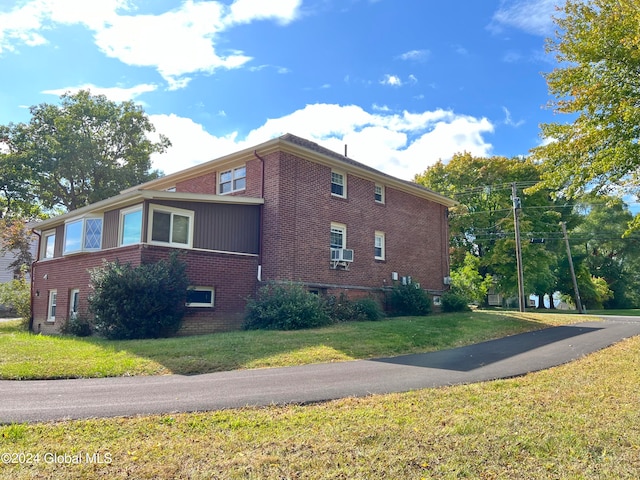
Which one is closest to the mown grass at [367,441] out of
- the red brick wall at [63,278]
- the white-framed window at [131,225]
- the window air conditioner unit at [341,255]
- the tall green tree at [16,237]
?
the red brick wall at [63,278]

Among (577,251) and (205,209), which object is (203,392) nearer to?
(205,209)

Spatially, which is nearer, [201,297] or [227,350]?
A: [227,350]

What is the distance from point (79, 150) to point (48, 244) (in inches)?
467

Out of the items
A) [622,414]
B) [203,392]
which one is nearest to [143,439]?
[203,392]

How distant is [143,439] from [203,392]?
2.19m

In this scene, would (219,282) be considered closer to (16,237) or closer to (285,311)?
(285,311)

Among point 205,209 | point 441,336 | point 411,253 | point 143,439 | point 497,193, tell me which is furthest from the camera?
point 497,193

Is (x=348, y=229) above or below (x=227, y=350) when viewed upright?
above

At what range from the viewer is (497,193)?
37.1m

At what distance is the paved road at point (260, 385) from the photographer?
19.8ft

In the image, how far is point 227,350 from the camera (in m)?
10.4

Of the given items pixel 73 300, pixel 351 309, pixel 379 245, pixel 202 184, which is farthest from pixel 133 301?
pixel 379 245

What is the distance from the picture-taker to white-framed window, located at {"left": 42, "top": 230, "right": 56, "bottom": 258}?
20.4m

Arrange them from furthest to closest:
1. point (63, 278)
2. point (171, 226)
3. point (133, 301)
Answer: point (63, 278) → point (171, 226) → point (133, 301)
